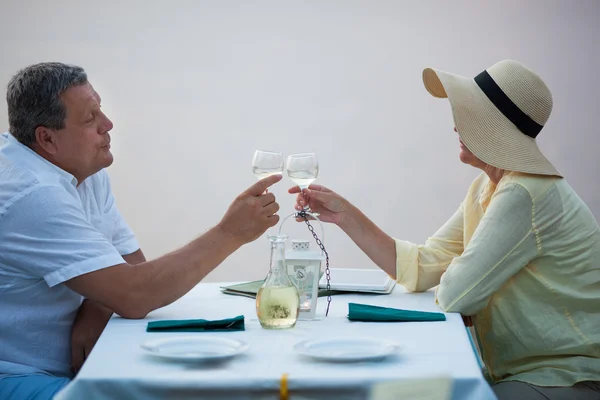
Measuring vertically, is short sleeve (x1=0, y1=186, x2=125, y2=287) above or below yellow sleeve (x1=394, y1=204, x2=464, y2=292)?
above

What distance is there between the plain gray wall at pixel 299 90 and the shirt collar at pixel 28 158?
97.5 inches

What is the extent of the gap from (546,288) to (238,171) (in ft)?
9.26

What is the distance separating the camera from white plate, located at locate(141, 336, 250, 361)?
1356mm

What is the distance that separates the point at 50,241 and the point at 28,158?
0.30m

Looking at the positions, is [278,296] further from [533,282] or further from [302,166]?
A: [533,282]

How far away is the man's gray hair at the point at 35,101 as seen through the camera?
1.98m

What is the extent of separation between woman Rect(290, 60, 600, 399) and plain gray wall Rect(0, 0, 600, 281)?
232cm

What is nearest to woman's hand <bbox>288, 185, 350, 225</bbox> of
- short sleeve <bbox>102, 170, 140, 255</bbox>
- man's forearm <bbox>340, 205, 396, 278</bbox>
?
man's forearm <bbox>340, 205, 396, 278</bbox>

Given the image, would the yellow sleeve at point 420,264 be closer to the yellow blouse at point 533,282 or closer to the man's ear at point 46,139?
the yellow blouse at point 533,282

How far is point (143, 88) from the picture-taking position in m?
4.48

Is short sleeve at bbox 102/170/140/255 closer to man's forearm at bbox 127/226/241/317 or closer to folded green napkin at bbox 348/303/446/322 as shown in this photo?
man's forearm at bbox 127/226/241/317

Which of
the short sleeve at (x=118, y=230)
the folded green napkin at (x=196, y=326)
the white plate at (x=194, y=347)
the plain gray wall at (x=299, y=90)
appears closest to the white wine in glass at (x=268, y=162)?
the folded green napkin at (x=196, y=326)

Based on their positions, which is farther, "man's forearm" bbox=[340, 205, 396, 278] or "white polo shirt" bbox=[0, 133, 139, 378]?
"man's forearm" bbox=[340, 205, 396, 278]

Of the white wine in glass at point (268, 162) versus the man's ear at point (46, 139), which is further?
the man's ear at point (46, 139)
